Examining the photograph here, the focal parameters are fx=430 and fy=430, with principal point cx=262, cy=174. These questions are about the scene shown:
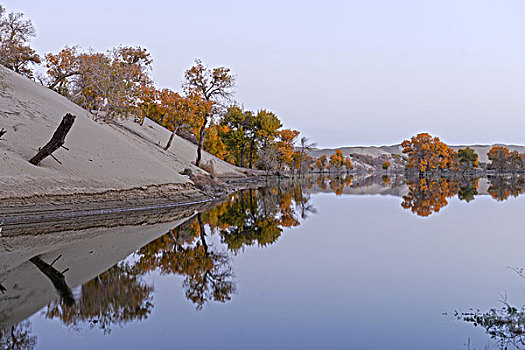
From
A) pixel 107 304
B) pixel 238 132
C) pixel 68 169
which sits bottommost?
pixel 107 304

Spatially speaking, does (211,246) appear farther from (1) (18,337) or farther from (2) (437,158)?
(2) (437,158)

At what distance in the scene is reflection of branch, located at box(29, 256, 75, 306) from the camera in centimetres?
714

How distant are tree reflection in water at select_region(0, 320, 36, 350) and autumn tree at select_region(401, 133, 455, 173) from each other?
8792 centimetres

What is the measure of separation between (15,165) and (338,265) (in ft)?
44.5

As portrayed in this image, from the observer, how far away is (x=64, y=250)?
1096cm

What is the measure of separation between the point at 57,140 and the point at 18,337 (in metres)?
13.8

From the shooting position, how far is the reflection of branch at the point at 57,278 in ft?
23.4

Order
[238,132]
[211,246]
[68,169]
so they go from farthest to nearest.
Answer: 1. [238,132]
2. [68,169]
3. [211,246]

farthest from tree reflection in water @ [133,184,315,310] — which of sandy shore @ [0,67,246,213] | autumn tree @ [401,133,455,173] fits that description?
autumn tree @ [401,133,455,173]

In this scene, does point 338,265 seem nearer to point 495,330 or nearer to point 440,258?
point 440,258

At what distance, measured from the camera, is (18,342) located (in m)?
5.37

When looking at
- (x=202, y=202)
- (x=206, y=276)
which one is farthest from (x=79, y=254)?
(x=202, y=202)

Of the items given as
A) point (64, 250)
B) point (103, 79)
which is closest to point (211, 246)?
point (64, 250)

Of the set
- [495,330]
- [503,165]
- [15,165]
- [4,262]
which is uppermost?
[503,165]
